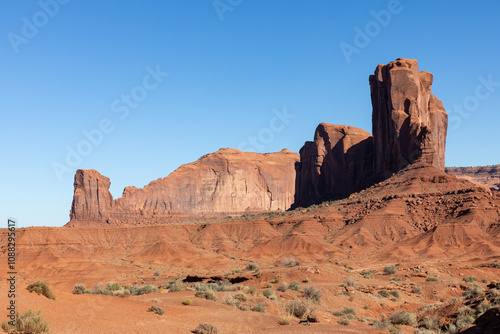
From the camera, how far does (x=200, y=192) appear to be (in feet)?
545

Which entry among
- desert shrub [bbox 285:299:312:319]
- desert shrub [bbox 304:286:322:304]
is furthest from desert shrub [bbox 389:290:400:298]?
desert shrub [bbox 285:299:312:319]

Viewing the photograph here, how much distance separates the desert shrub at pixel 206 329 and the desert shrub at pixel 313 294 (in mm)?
11544

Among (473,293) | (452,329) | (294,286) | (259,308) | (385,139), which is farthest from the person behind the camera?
(385,139)

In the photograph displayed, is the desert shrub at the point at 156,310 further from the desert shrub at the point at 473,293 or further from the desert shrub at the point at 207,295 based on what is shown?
the desert shrub at the point at 473,293

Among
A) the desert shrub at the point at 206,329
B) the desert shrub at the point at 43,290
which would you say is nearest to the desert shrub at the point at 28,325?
the desert shrub at the point at 43,290

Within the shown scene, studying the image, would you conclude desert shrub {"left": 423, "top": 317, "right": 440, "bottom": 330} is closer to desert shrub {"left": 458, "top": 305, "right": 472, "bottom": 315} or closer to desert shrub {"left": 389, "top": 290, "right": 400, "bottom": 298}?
desert shrub {"left": 458, "top": 305, "right": 472, "bottom": 315}

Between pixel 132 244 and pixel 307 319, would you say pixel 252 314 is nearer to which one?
pixel 307 319

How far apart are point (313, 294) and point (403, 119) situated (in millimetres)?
70767

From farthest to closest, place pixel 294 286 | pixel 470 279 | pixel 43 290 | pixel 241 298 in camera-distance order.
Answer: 1. pixel 470 279
2. pixel 294 286
3. pixel 241 298
4. pixel 43 290

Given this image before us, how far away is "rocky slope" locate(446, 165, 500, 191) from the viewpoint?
16438 cm

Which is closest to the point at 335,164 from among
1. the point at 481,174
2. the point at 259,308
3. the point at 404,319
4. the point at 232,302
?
the point at 481,174

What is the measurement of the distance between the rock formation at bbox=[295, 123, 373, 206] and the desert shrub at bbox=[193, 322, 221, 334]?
295 feet

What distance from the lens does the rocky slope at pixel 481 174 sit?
164 meters

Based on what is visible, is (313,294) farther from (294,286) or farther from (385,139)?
(385,139)
